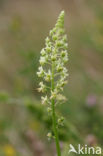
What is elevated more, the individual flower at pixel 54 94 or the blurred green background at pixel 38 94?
the blurred green background at pixel 38 94

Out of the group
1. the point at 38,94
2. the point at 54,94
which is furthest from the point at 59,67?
the point at 38,94

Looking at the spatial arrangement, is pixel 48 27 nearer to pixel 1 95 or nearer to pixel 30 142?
pixel 30 142

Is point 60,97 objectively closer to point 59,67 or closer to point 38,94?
point 59,67

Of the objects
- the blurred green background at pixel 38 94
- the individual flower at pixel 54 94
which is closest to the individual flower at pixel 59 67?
the individual flower at pixel 54 94

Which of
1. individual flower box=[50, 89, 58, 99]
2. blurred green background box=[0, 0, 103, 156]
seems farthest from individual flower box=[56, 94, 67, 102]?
blurred green background box=[0, 0, 103, 156]

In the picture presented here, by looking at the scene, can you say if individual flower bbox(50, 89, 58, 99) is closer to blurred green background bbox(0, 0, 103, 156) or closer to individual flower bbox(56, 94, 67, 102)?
individual flower bbox(56, 94, 67, 102)

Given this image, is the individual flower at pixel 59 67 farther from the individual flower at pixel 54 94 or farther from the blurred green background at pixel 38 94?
the blurred green background at pixel 38 94

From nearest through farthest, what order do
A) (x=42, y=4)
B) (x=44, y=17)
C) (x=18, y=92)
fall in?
(x=18, y=92) → (x=44, y=17) → (x=42, y=4)

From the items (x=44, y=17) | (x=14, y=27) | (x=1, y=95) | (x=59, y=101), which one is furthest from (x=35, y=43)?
(x=59, y=101)
